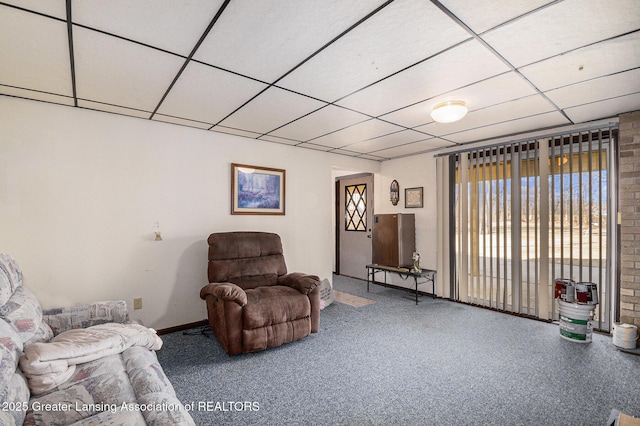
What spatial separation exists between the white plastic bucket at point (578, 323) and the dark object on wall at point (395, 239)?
7.00ft

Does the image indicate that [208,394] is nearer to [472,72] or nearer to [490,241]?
[472,72]

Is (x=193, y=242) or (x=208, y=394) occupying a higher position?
(x=193, y=242)

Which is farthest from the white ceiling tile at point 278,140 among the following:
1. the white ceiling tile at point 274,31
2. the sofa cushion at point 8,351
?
the sofa cushion at point 8,351

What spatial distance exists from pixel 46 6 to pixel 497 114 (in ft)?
12.1

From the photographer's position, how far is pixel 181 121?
341 cm

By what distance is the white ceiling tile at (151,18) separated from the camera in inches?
59.1

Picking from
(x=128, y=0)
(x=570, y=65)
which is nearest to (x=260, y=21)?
(x=128, y=0)

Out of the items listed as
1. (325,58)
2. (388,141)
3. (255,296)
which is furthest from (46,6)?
(388,141)

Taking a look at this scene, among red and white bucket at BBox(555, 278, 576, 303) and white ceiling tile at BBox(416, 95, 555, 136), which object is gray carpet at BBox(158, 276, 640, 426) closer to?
red and white bucket at BBox(555, 278, 576, 303)

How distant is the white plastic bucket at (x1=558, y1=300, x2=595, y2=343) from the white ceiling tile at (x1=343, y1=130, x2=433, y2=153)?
255 cm

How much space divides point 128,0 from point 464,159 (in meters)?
4.31

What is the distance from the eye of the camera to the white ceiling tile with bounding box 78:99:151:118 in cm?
285

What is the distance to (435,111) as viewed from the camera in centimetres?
279

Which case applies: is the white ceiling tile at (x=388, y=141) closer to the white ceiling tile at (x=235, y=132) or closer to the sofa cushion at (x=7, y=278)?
the white ceiling tile at (x=235, y=132)
